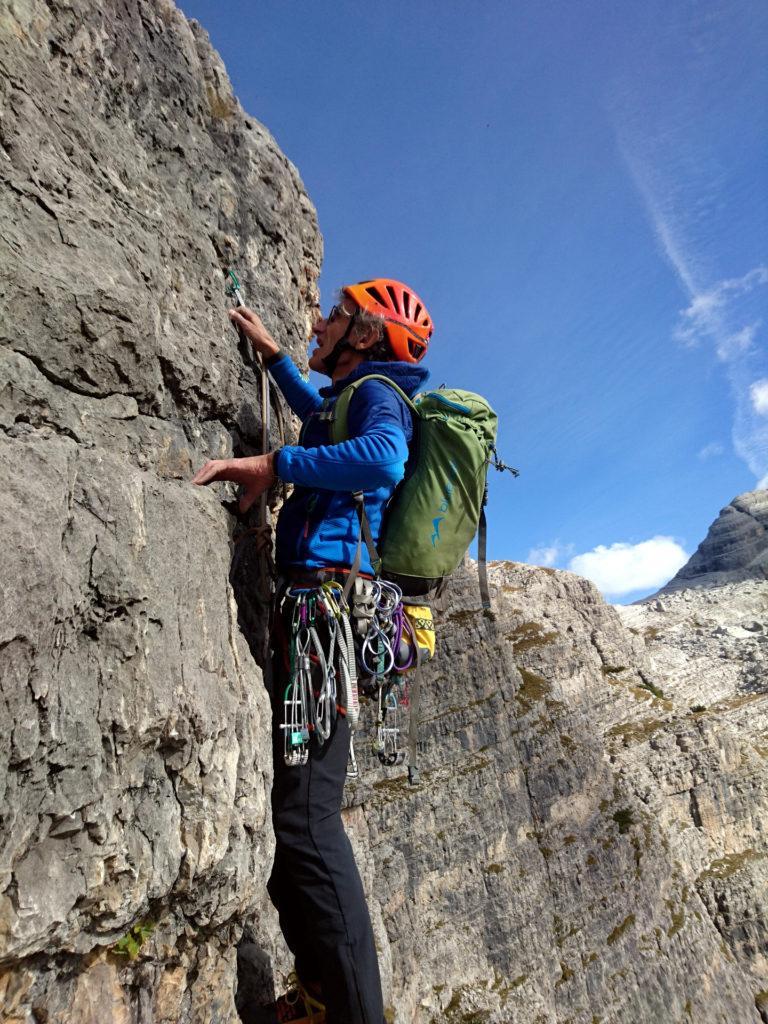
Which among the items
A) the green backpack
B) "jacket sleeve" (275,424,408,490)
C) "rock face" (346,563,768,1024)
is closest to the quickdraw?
the green backpack

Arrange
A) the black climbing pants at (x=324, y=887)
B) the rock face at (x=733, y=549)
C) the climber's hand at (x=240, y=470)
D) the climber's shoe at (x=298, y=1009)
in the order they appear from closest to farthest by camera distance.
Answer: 1. the black climbing pants at (x=324, y=887)
2. the climber's shoe at (x=298, y=1009)
3. the climber's hand at (x=240, y=470)
4. the rock face at (x=733, y=549)

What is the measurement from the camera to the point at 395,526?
5.78 meters

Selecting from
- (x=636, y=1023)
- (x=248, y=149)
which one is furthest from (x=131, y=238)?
(x=636, y=1023)

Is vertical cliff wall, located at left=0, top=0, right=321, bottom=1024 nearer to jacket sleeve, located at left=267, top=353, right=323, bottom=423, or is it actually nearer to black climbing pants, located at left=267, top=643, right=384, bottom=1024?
black climbing pants, located at left=267, top=643, right=384, bottom=1024

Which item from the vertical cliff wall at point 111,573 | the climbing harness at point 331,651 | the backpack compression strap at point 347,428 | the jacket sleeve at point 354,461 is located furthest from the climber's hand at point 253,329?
the climbing harness at point 331,651

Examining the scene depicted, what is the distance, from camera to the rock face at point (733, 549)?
15925 centimetres

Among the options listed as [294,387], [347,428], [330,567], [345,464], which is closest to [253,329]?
[294,387]

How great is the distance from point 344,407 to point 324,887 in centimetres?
379

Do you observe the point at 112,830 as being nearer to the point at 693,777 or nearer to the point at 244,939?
the point at 244,939

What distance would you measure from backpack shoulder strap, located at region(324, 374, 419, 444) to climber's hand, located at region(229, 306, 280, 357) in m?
1.46

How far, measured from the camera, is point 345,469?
485 cm

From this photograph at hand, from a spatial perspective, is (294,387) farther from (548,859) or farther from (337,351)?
(548,859)

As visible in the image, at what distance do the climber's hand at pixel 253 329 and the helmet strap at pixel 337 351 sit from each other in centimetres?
64

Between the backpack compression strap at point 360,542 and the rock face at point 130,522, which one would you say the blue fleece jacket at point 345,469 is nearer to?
the backpack compression strap at point 360,542
